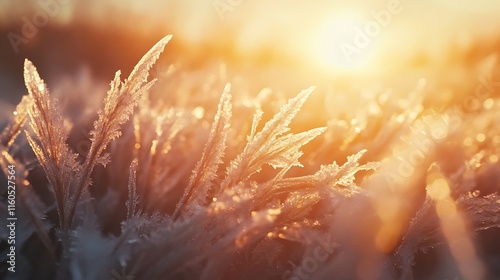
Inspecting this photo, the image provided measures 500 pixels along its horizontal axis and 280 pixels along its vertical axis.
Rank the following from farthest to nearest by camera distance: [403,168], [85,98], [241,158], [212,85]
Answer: [212,85], [85,98], [403,168], [241,158]

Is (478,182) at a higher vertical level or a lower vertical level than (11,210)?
higher

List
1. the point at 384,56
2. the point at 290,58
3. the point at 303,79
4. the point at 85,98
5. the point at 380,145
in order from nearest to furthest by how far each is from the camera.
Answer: the point at 380,145 → the point at 85,98 → the point at 303,79 → the point at 384,56 → the point at 290,58

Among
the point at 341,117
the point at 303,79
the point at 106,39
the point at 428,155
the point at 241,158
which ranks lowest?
the point at 241,158

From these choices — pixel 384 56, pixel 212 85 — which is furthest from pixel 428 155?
pixel 384 56

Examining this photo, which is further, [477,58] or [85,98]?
[477,58]

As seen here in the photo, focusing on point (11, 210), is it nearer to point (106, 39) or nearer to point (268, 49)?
point (106, 39)

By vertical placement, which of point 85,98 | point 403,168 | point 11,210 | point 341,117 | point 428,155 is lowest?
point 11,210

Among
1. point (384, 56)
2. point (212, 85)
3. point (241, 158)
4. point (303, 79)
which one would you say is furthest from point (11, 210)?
point (384, 56)

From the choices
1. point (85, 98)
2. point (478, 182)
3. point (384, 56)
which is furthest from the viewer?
point (384, 56)

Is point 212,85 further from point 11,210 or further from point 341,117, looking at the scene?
point 11,210
